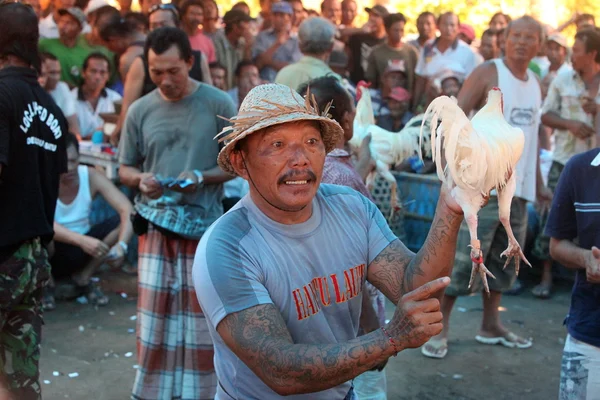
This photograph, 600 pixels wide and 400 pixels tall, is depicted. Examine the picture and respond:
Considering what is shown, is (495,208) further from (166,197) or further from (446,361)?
(166,197)

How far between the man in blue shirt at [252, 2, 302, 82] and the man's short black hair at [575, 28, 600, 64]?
150 inches

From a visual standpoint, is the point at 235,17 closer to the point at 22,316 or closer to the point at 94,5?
the point at 94,5

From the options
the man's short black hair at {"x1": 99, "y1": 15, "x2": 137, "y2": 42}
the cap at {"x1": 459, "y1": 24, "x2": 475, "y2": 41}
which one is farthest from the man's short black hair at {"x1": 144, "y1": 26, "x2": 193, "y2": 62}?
the cap at {"x1": 459, "y1": 24, "x2": 475, "y2": 41}

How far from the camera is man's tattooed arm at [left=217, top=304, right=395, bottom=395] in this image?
2.23 metres

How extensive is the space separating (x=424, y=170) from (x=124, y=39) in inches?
146

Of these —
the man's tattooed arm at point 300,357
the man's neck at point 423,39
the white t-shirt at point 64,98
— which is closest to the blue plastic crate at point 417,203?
the man's neck at point 423,39

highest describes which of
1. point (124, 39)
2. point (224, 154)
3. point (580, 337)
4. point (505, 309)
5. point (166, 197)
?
point (124, 39)

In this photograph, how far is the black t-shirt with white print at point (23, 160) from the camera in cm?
371

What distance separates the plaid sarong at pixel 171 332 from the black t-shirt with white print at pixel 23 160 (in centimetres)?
87

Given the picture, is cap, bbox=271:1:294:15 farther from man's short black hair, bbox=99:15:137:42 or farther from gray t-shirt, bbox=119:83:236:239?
gray t-shirt, bbox=119:83:236:239

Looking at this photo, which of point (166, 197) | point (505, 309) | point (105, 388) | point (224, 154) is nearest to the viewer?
point (224, 154)

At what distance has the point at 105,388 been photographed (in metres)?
5.31

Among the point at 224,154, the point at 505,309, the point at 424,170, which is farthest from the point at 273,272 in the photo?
the point at 424,170

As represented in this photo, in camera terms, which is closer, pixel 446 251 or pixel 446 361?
pixel 446 251
